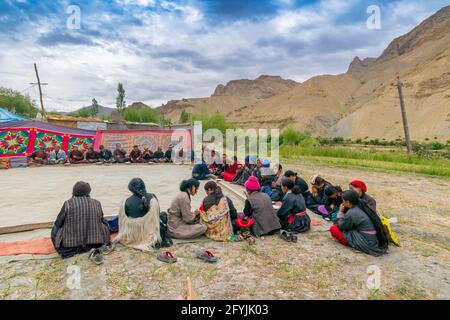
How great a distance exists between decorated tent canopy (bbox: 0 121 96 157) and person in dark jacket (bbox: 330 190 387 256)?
496 inches

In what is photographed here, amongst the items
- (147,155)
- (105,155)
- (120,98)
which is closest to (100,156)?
(105,155)

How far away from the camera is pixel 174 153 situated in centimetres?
1371

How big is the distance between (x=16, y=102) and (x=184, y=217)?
4472cm

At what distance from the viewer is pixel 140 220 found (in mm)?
3936

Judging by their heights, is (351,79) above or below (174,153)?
above

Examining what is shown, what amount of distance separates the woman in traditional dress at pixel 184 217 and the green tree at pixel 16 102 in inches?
1668

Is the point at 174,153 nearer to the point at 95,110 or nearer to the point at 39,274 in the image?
the point at 39,274

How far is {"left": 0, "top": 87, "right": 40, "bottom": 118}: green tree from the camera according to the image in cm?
3831

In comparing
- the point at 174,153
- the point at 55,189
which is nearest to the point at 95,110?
the point at 174,153
